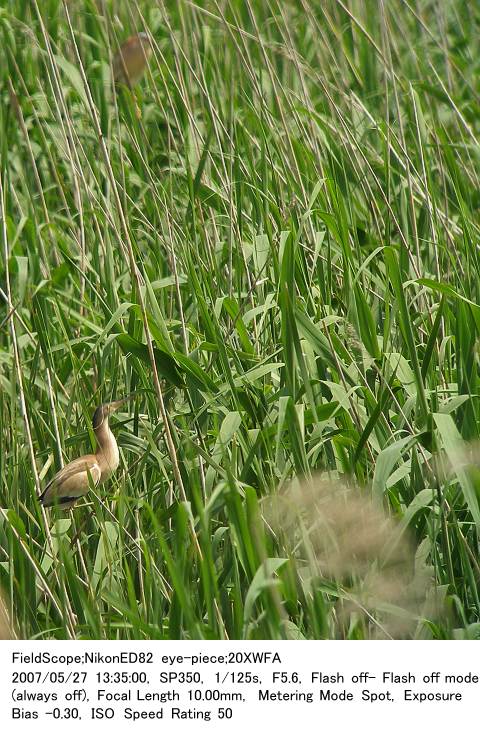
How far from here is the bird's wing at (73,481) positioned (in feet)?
7.75

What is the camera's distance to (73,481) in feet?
7.81

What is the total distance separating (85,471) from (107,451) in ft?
0.25

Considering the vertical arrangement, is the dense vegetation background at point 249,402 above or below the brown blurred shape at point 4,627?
above

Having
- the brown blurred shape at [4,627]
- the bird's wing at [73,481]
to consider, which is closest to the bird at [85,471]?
the bird's wing at [73,481]

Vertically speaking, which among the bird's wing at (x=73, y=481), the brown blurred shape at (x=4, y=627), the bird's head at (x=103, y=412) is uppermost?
the bird's head at (x=103, y=412)

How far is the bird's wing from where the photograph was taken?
2.36m

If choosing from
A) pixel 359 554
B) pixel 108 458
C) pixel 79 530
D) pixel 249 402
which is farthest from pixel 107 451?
pixel 359 554

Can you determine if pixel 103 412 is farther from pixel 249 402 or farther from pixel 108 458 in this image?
pixel 249 402

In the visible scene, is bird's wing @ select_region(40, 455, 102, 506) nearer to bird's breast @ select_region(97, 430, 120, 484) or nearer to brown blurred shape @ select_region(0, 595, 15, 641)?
bird's breast @ select_region(97, 430, 120, 484)

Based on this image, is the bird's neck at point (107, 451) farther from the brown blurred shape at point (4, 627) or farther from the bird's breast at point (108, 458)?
the brown blurred shape at point (4, 627)

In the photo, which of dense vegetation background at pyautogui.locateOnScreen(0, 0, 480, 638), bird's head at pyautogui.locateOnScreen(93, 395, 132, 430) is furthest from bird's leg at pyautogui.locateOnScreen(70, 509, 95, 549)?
bird's head at pyautogui.locateOnScreen(93, 395, 132, 430)

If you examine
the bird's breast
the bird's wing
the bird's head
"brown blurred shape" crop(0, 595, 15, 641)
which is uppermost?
the bird's head
